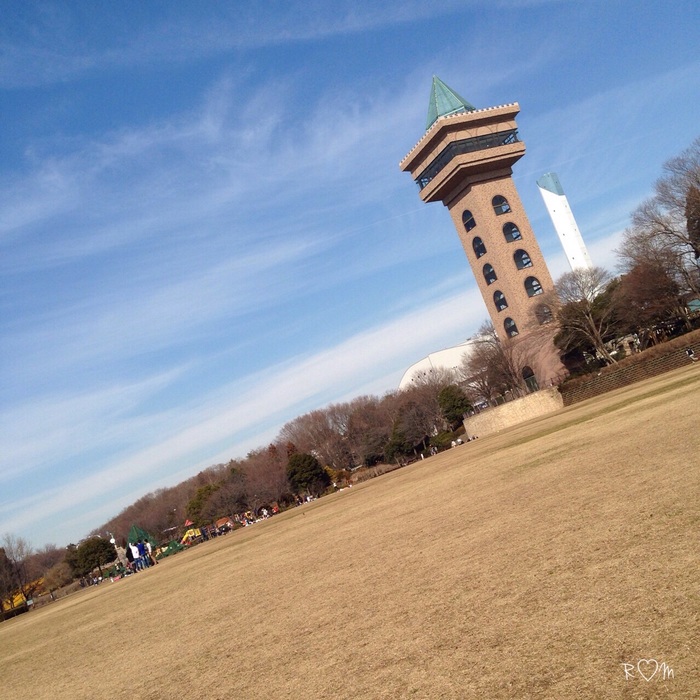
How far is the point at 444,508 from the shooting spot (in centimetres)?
1322

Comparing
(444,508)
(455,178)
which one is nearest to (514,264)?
(455,178)

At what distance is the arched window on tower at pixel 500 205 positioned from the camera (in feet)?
194

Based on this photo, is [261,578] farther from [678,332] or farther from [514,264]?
[514,264]

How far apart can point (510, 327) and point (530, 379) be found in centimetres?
590

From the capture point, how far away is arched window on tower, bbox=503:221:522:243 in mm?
59156

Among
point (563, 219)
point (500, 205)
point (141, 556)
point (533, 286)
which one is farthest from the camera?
point (563, 219)

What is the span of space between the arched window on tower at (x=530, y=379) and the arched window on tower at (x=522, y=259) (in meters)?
9.99

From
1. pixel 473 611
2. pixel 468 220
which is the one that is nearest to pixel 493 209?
pixel 468 220

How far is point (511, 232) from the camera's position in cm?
5956

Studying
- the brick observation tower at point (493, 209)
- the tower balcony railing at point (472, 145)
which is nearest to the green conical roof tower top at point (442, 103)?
the brick observation tower at point (493, 209)

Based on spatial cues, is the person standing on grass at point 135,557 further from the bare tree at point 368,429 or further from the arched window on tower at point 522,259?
the arched window on tower at point 522,259

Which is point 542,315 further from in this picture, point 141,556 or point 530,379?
point 141,556

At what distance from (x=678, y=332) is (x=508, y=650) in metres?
47.4

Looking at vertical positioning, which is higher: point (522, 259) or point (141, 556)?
point (522, 259)
